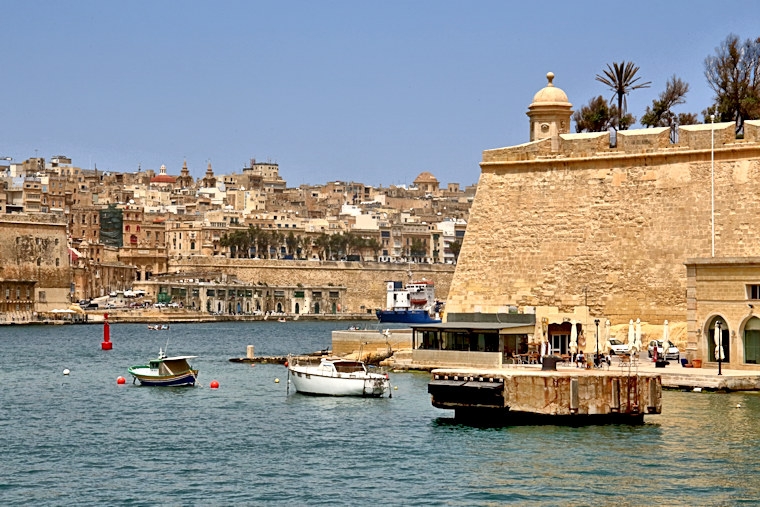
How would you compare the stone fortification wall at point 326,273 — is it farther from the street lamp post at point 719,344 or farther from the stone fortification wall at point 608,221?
the street lamp post at point 719,344

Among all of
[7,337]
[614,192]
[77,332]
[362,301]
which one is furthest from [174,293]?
[614,192]

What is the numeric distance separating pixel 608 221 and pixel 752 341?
665 centimetres

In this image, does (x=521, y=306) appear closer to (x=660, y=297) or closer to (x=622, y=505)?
(x=660, y=297)

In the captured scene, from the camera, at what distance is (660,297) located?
99.1ft

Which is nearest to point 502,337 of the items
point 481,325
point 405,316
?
point 481,325

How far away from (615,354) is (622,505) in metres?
13.7

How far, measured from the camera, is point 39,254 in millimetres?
74562

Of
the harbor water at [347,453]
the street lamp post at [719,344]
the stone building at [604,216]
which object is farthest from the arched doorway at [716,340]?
the stone building at [604,216]

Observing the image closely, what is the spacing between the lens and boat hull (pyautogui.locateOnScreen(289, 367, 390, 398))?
25875mm

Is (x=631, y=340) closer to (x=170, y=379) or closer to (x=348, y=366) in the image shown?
(x=348, y=366)

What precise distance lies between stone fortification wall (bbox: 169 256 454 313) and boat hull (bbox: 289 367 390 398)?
214ft

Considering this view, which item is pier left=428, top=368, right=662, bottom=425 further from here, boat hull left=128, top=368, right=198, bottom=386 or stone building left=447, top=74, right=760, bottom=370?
boat hull left=128, top=368, right=198, bottom=386

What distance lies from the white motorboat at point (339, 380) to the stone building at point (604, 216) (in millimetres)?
6425

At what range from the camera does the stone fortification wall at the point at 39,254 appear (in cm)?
7331
